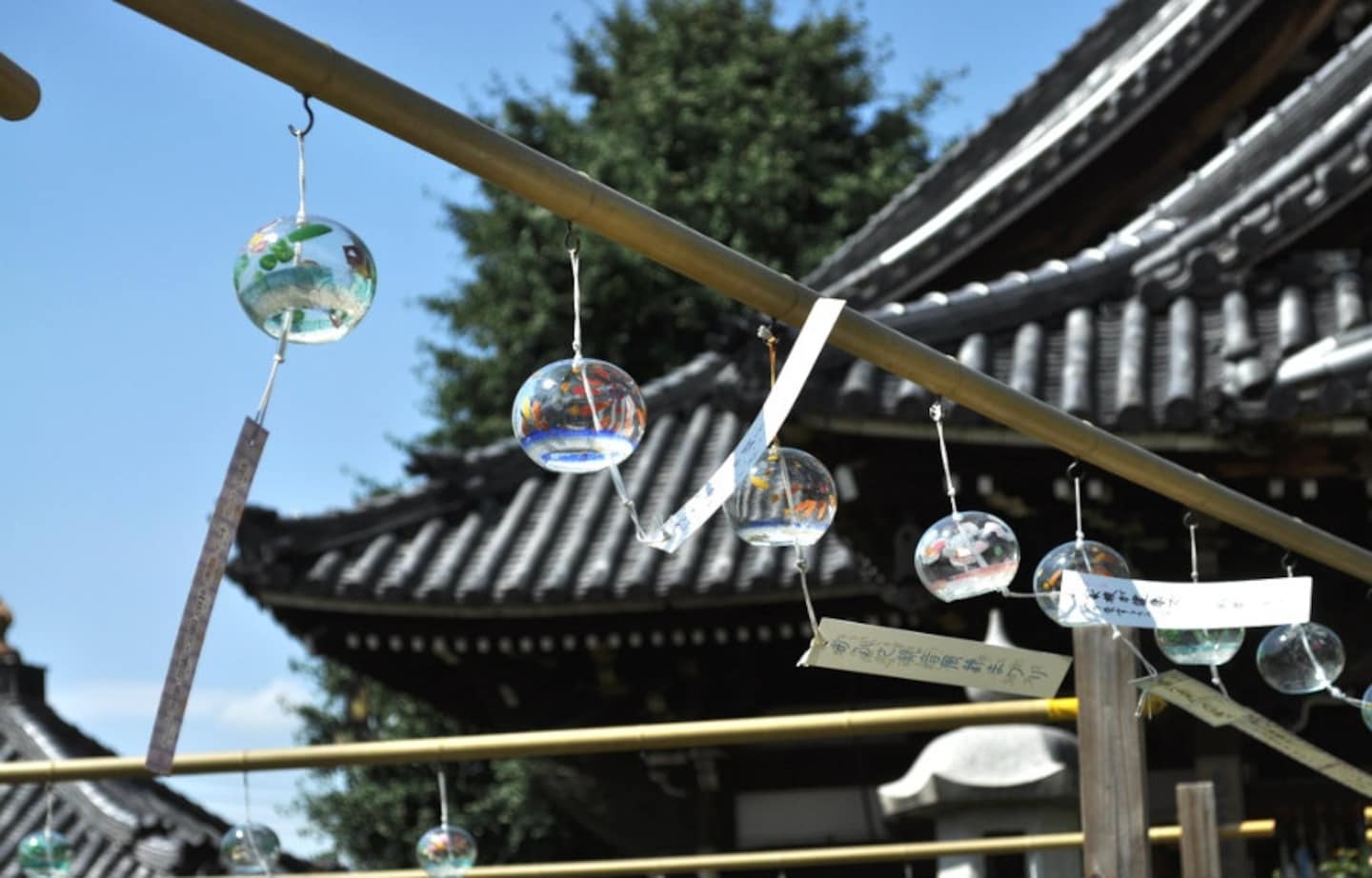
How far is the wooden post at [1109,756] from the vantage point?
402cm

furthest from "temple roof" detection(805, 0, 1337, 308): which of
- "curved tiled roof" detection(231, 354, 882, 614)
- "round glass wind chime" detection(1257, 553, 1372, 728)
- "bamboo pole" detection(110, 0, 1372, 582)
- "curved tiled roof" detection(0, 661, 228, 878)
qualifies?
"curved tiled roof" detection(0, 661, 228, 878)

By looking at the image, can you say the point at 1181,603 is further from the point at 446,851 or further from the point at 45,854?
the point at 45,854

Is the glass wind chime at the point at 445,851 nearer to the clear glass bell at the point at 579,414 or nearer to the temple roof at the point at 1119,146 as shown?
the clear glass bell at the point at 579,414

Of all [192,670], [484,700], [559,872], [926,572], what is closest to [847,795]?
[484,700]

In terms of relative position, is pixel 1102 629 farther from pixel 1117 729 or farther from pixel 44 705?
pixel 44 705

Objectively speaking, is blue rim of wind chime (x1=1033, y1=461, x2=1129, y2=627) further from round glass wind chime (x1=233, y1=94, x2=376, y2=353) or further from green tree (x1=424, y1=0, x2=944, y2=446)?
green tree (x1=424, y1=0, x2=944, y2=446)

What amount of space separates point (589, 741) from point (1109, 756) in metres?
1.29

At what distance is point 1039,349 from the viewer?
666cm

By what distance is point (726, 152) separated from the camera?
18.5 meters

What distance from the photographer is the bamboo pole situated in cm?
219

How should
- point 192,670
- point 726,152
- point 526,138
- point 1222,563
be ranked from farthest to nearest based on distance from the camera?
point 526,138, point 726,152, point 1222,563, point 192,670

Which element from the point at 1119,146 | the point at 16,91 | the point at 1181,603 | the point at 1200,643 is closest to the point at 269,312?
the point at 16,91

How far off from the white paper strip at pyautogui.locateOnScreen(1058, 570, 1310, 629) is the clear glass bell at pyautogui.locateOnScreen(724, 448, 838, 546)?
0.56 meters

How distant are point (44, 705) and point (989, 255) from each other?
9.71 metres
